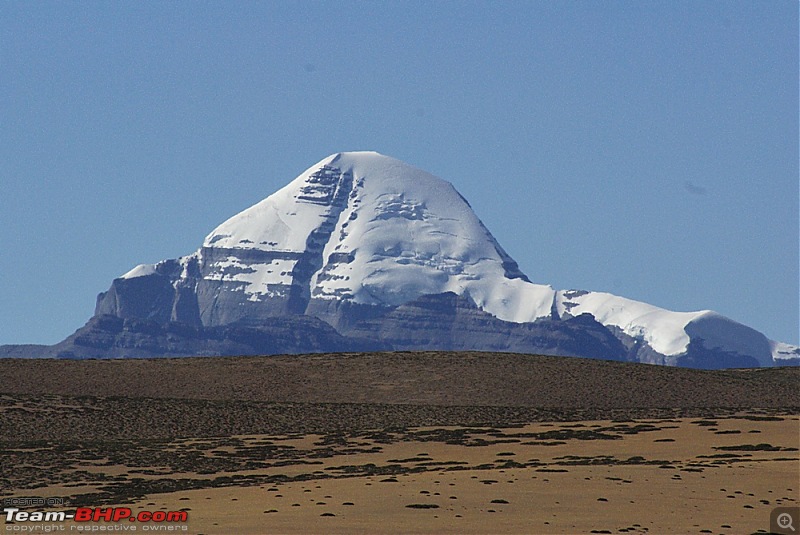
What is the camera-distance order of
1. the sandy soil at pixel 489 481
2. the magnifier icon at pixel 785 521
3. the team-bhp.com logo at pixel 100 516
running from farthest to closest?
the sandy soil at pixel 489 481 → the team-bhp.com logo at pixel 100 516 → the magnifier icon at pixel 785 521

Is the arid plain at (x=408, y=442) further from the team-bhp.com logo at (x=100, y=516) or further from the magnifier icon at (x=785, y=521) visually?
the team-bhp.com logo at (x=100, y=516)

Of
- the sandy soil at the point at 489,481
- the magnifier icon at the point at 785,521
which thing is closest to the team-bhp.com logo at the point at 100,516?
the sandy soil at the point at 489,481

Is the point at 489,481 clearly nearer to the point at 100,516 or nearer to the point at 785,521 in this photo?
the point at 785,521

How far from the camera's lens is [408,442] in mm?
106125

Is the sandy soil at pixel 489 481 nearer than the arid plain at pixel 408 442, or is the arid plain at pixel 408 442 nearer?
the sandy soil at pixel 489 481

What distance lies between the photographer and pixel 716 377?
15862 cm

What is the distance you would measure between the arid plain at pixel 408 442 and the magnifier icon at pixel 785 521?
894 mm

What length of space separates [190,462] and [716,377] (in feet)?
275

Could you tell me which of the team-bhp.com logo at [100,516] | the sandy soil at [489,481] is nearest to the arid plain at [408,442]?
the sandy soil at [489,481]

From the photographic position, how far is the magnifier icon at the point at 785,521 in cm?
6295

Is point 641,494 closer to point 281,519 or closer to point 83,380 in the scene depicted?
point 281,519

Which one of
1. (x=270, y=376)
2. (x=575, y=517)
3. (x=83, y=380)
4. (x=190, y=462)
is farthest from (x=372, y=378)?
(x=575, y=517)

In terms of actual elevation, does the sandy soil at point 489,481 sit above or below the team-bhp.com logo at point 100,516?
above

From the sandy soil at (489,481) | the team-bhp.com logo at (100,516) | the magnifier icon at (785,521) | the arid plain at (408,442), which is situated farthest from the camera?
the arid plain at (408,442)
